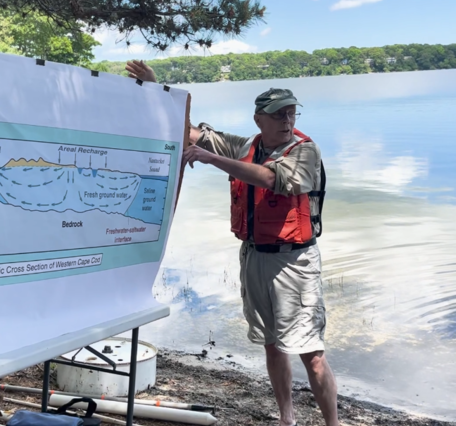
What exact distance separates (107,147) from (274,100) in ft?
3.57

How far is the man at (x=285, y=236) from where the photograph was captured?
11.0ft

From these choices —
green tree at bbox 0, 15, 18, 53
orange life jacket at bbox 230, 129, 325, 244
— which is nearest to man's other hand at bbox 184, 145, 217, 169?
orange life jacket at bbox 230, 129, 325, 244

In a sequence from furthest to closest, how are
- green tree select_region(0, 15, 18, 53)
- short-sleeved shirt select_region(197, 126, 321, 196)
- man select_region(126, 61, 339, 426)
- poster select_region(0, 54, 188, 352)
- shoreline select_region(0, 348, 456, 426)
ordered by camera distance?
1. green tree select_region(0, 15, 18, 53)
2. shoreline select_region(0, 348, 456, 426)
3. man select_region(126, 61, 339, 426)
4. short-sleeved shirt select_region(197, 126, 321, 196)
5. poster select_region(0, 54, 188, 352)

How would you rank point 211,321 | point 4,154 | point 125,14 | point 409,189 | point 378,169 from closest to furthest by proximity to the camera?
1. point 4,154
2. point 125,14
3. point 211,321
4. point 409,189
5. point 378,169

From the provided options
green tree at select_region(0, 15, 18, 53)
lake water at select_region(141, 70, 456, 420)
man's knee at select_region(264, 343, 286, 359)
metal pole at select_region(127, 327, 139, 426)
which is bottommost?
lake water at select_region(141, 70, 456, 420)

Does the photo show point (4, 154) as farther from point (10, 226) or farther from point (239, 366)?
point (239, 366)

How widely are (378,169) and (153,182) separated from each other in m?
20.6

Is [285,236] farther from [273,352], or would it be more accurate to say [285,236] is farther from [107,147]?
[107,147]

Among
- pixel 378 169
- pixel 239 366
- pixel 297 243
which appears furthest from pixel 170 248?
pixel 378 169

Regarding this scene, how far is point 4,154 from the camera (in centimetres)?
224

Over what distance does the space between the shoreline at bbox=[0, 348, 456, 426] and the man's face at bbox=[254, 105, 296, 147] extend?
69.5 inches

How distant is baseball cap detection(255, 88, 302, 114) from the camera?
335 cm

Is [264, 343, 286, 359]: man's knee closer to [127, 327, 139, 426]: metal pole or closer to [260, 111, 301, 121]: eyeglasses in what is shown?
[127, 327, 139, 426]: metal pole

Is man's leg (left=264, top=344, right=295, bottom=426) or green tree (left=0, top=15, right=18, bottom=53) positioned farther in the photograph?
green tree (left=0, top=15, right=18, bottom=53)
